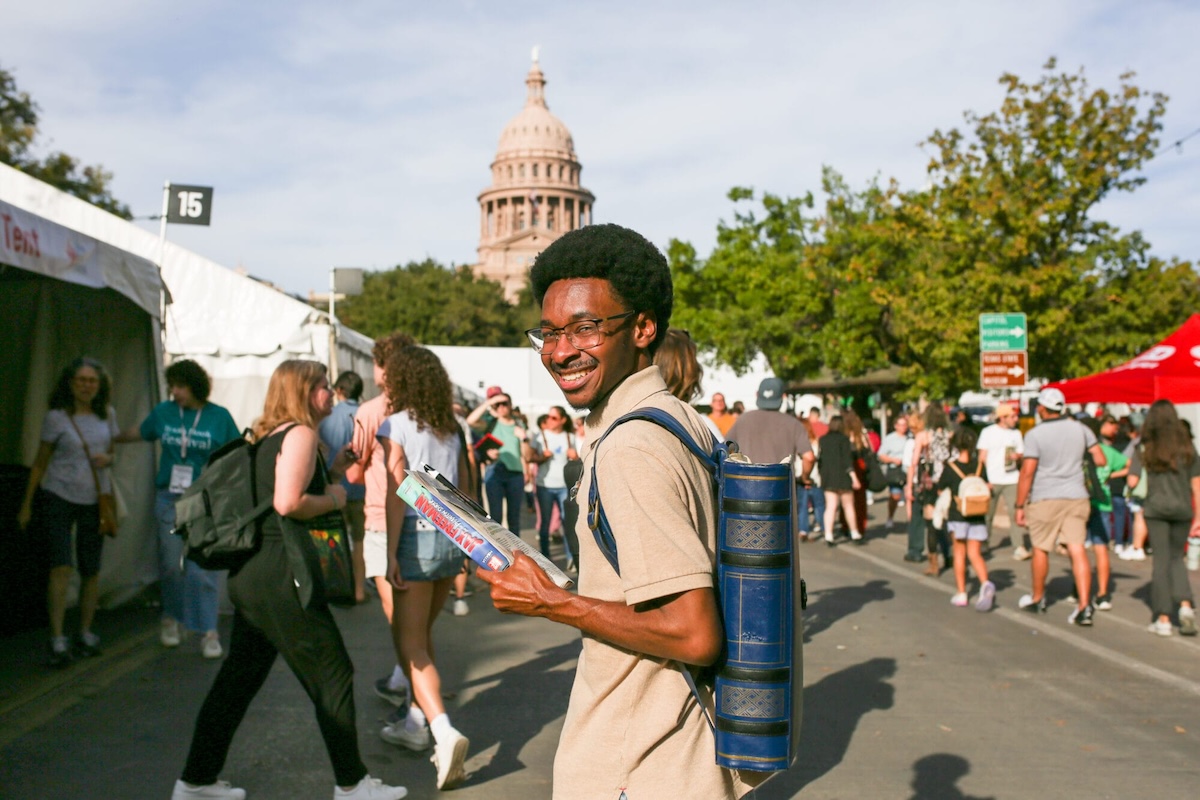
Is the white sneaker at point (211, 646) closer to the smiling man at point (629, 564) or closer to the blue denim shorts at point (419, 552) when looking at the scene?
the blue denim shorts at point (419, 552)

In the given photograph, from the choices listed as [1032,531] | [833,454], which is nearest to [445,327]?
[833,454]

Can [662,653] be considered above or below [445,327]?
below

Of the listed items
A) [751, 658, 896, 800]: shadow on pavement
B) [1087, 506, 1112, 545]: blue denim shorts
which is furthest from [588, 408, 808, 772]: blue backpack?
[1087, 506, 1112, 545]: blue denim shorts

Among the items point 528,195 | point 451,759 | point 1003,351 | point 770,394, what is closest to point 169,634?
point 451,759

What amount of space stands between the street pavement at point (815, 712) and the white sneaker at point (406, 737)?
0.06 meters

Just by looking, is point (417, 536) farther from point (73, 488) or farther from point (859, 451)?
point (859, 451)

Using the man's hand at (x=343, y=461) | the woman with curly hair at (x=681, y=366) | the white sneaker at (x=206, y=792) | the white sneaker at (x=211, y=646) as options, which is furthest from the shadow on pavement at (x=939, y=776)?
the white sneaker at (x=211, y=646)

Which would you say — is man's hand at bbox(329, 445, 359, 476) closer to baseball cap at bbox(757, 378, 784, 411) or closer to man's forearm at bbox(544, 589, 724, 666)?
man's forearm at bbox(544, 589, 724, 666)

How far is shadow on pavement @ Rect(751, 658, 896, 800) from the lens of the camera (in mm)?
4855

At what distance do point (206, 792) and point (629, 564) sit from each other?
307 cm

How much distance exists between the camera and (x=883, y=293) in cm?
2892

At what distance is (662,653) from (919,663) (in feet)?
19.3

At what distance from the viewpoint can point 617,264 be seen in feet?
6.91

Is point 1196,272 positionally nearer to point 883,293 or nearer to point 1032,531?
point 883,293
